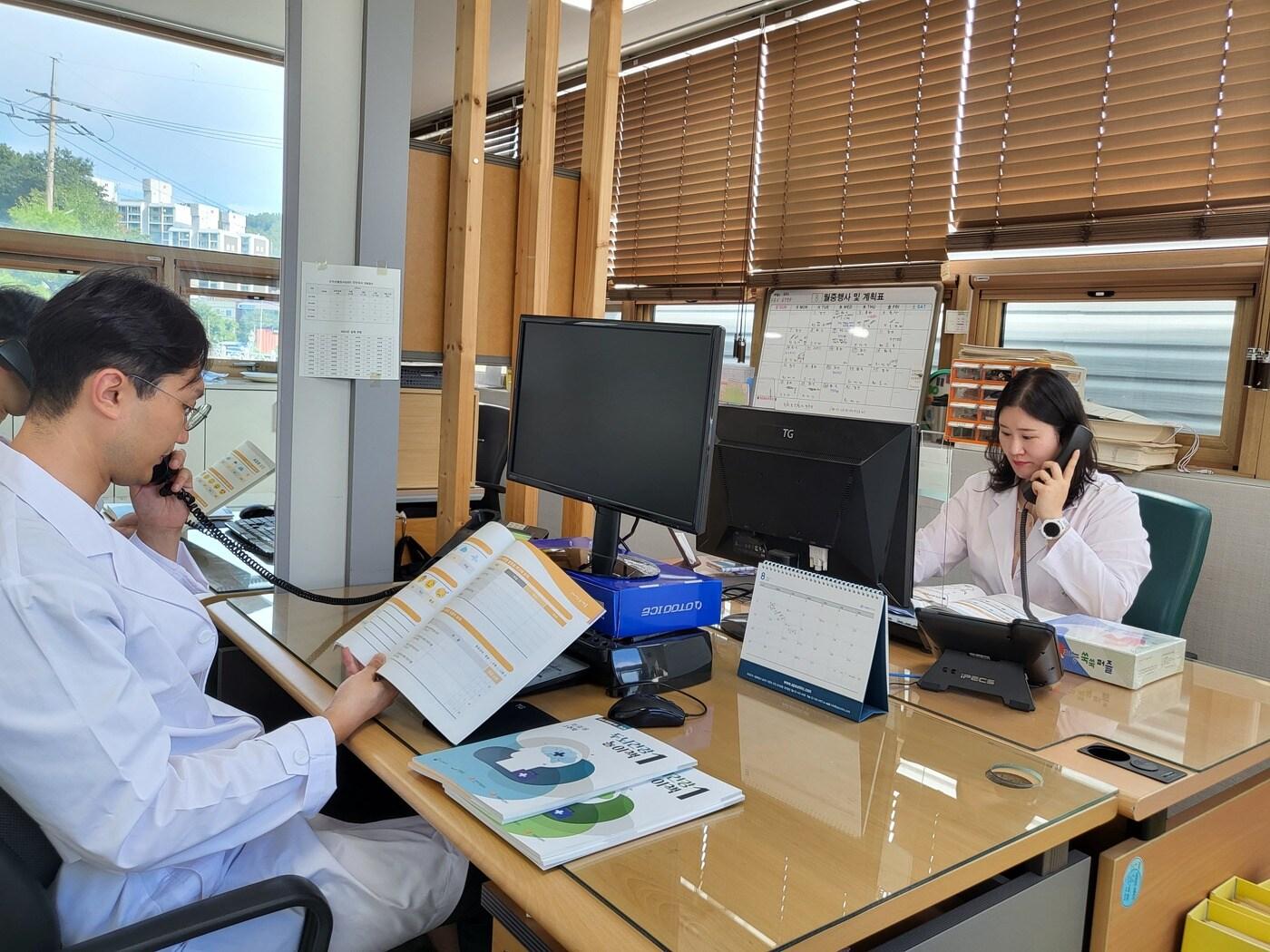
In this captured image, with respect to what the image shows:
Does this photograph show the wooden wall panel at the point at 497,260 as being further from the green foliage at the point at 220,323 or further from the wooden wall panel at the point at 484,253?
the green foliage at the point at 220,323

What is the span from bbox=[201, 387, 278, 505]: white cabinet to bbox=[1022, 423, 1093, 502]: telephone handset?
1.95m

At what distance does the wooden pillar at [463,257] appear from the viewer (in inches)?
Result: 90.4

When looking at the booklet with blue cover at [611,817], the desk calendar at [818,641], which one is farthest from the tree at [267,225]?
the booklet with blue cover at [611,817]

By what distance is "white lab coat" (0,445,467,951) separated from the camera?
101 cm

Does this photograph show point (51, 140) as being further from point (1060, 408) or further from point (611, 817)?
point (1060, 408)

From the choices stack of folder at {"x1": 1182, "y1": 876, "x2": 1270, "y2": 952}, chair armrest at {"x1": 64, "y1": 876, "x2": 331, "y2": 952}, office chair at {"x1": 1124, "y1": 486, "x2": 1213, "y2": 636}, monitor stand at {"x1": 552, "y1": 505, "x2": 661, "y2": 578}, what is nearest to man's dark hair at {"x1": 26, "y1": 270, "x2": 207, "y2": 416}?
chair armrest at {"x1": 64, "y1": 876, "x2": 331, "y2": 952}

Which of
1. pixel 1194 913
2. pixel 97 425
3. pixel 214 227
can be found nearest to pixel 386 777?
pixel 97 425

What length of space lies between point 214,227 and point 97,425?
1411mm

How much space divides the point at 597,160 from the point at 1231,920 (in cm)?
221

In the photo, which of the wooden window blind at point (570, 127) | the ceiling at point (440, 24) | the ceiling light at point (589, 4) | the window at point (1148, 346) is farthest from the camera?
the wooden window blind at point (570, 127)

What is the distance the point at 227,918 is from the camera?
1046 millimetres

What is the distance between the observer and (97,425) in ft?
3.93

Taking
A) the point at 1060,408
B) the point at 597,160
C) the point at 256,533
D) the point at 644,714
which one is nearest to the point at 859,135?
the point at 597,160

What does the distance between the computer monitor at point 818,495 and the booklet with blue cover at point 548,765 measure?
0.63 metres
